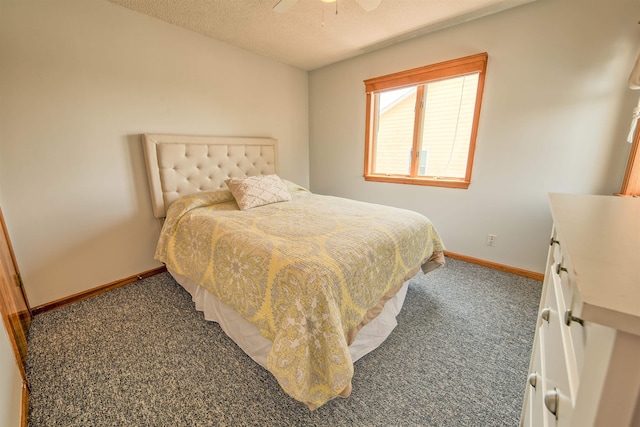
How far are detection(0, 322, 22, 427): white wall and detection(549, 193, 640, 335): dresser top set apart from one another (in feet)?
5.80

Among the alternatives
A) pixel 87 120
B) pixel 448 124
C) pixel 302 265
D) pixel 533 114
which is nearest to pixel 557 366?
pixel 302 265

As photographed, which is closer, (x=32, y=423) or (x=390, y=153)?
(x=32, y=423)

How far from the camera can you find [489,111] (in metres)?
2.41

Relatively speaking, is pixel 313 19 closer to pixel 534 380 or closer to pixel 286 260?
pixel 286 260

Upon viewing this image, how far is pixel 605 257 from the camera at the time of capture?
1.54 ft

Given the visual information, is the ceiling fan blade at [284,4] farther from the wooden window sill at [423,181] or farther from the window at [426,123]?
the wooden window sill at [423,181]

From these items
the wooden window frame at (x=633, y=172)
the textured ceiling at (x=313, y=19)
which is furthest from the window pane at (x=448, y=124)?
the wooden window frame at (x=633, y=172)

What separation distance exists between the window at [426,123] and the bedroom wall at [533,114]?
10 centimetres

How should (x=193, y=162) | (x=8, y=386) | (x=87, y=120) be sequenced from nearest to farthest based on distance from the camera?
(x=8, y=386), (x=87, y=120), (x=193, y=162)

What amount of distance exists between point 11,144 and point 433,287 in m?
3.43

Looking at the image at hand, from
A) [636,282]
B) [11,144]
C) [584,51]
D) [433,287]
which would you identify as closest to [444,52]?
[584,51]

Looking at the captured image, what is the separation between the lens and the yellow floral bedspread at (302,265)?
1126 mm

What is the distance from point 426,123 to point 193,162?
2.56 metres

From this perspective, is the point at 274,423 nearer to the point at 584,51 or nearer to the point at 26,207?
the point at 26,207
